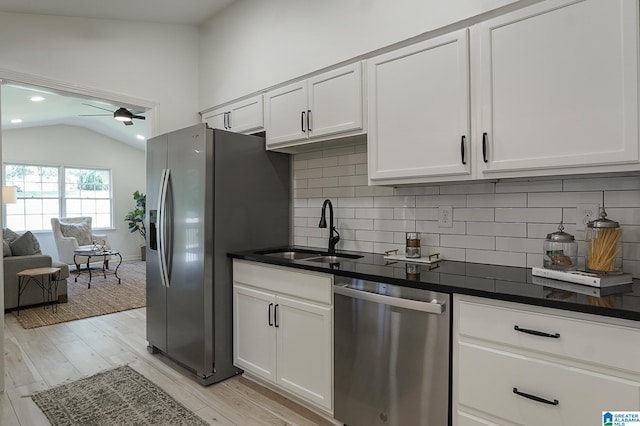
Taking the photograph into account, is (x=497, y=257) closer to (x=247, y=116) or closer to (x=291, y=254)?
(x=291, y=254)

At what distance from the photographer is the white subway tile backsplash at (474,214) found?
2027 millimetres

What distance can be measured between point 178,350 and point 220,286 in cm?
66

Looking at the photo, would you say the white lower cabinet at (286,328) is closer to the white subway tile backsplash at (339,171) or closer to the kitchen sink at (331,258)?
the kitchen sink at (331,258)

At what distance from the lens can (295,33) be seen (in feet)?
8.63

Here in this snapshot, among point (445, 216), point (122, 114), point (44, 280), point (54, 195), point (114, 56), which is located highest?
point (114, 56)

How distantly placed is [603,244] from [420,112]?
102cm

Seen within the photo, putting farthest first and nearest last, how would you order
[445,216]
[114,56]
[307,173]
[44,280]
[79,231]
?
1. [79,231]
2. [44,280]
3. [114,56]
4. [307,173]
5. [445,216]

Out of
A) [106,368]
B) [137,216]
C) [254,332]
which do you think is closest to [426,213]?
[254,332]

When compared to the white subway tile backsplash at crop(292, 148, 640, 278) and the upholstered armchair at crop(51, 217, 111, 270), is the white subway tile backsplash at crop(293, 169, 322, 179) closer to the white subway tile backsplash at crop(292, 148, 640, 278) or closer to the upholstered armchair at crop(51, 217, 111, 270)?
the white subway tile backsplash at crop(292, 148, 640, 278)

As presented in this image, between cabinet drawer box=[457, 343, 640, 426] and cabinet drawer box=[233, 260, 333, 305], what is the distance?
78 cm

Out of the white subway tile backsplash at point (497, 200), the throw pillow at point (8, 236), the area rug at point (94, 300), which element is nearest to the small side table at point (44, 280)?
the area rug at point (94, 300)

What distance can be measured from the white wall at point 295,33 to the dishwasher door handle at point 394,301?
141 cm

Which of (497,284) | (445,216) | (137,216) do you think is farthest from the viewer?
(137,216)

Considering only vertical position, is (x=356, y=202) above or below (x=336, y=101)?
below
